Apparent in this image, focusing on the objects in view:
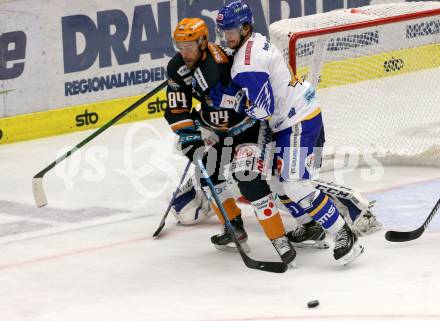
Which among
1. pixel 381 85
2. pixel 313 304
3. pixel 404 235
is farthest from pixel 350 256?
pixel 381 85

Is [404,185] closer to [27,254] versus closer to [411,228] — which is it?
[411,228]

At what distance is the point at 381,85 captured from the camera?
26.0ft

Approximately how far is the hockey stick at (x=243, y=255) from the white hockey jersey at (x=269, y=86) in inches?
15.2

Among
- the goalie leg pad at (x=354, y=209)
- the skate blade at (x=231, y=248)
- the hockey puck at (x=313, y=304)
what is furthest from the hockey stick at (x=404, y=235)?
the hockey puck at (x=313, y=304)

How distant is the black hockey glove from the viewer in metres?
5.79

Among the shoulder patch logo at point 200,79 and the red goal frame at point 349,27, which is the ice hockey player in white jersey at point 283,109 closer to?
the shoulder patch logo at point 200,79

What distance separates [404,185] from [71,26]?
329 centimetres

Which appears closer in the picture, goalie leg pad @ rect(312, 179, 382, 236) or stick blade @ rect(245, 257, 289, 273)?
stick blade @ rect(245, 257, 289, 273)

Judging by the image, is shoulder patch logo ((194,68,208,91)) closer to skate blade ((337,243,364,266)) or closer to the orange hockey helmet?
the orange hockey helmet

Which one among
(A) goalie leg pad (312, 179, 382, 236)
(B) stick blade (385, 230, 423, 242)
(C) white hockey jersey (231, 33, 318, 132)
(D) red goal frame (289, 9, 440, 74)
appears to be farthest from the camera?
(D) red goal frame (289, 9, 440, 74)

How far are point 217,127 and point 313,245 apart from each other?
2.56 feet

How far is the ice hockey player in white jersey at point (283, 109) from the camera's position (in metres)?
5.53

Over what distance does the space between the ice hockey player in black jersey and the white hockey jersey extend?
0.12 metres

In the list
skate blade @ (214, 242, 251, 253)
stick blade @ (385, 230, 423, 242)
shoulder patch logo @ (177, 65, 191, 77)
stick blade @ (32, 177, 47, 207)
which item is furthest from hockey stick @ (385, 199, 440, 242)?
stick blade @ (32, 177, 47, 207)
